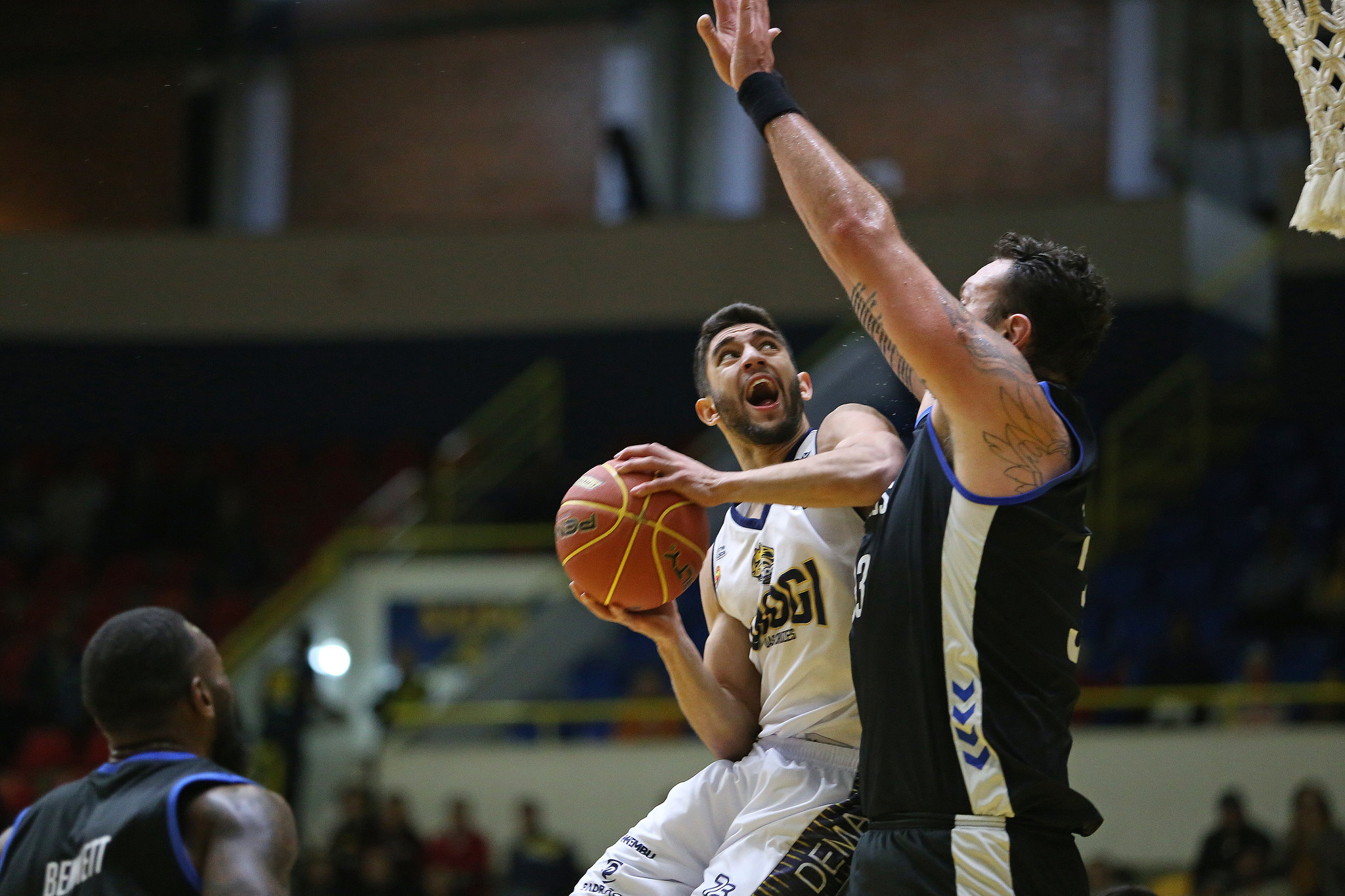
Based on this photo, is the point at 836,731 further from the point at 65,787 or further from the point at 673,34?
the point at 673,34

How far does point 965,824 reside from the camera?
8.91 ft

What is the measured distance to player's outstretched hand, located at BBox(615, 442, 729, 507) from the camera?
3.27m

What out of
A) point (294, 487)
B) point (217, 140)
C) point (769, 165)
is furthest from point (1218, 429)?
point (217, 140)

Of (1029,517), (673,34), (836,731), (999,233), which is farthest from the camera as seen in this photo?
(673,34)

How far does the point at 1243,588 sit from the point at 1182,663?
3.79 ft

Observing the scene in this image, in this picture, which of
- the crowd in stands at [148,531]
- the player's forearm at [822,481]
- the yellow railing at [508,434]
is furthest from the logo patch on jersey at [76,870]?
the yellow railing at [508,434]

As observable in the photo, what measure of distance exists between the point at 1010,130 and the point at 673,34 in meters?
3.52

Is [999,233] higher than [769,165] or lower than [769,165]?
lower

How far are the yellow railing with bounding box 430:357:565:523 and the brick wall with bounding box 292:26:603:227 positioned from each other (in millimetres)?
1978

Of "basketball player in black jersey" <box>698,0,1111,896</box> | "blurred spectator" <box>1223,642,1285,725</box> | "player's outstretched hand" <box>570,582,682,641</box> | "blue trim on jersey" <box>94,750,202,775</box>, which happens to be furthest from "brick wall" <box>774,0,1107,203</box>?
"blue trim on jersey" <box>94,750,202,775</box>

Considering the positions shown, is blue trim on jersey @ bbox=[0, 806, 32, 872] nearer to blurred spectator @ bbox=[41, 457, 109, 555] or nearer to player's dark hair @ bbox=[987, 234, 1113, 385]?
player's dark hair @ bbox=[987, 234, 1113, 385]

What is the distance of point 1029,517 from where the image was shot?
107 inches

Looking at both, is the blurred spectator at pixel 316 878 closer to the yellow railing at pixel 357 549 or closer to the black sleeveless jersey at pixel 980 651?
the yellow railing at pixel 357 549

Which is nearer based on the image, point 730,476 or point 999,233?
point 730,476
